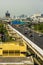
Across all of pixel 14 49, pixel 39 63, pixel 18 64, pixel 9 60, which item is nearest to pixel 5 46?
pixel 14 49

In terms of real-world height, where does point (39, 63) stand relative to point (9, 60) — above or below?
below

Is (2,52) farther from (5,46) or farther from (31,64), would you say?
(31,64)

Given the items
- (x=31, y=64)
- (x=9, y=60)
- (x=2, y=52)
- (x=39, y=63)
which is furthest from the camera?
(x=2, y=52)

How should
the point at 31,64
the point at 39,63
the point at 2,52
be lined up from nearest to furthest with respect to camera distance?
the point at 31,64 → the point at 39,63 → the point at 2,52

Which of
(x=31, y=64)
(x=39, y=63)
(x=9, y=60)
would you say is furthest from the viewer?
(x=39, y=63)

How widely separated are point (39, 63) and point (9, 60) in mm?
3344

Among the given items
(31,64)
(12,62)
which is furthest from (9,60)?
(31,64)

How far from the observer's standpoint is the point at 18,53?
1542 cm

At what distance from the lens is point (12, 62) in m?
10.1

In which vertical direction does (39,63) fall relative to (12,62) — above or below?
below

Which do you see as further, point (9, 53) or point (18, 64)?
point (9, 53)

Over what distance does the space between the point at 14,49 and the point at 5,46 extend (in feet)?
2.02

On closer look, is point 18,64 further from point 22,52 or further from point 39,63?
point 22,52

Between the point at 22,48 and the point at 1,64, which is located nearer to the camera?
the point at 1,64
